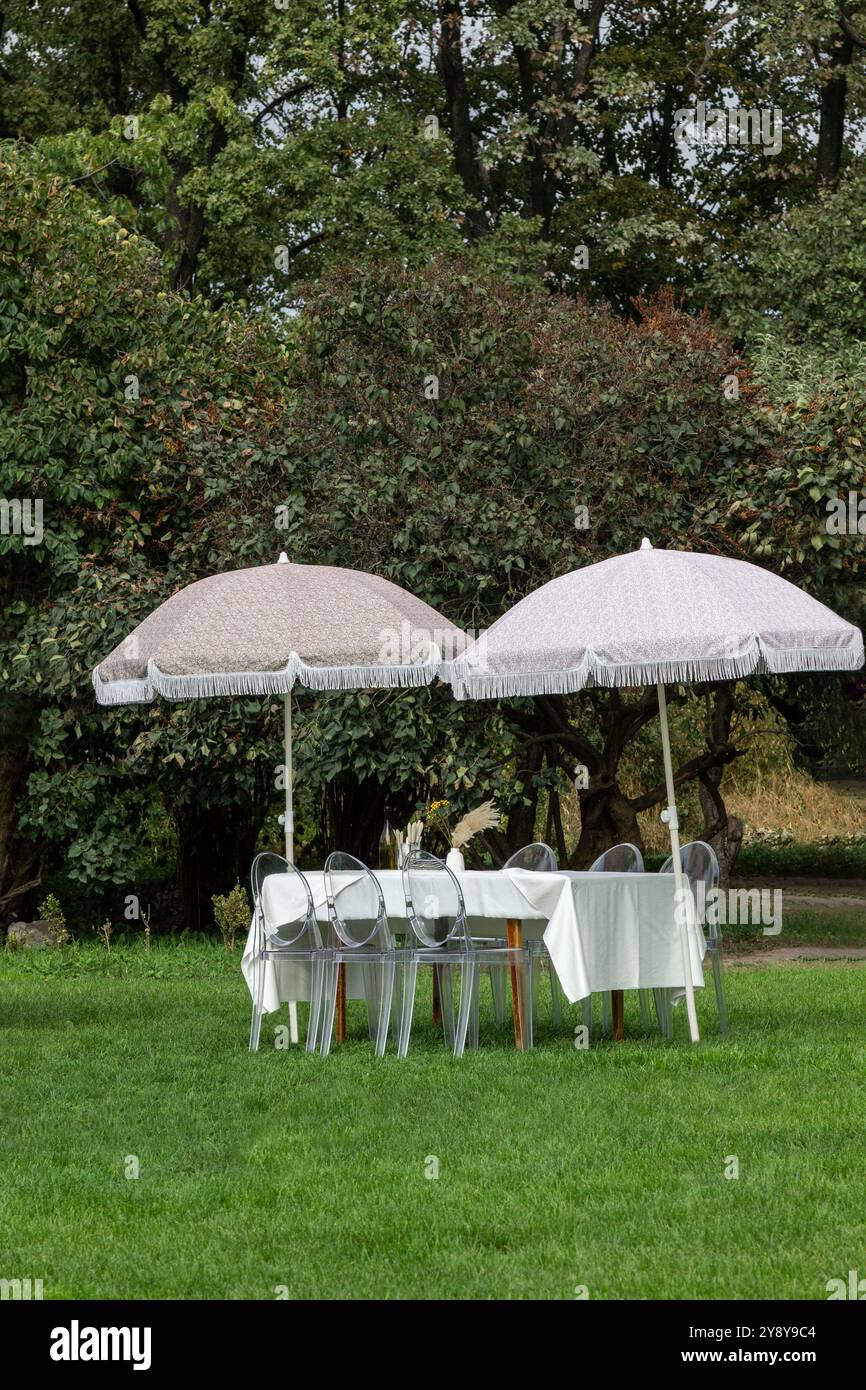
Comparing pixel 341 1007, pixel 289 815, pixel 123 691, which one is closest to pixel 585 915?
pixel 341 1007

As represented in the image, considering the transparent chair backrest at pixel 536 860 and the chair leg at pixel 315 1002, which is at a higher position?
the transparent chair backrest at pixel 536 860

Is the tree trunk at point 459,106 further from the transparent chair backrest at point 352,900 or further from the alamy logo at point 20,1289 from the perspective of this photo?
the alamy logo at point 20,1289

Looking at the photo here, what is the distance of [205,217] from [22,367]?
7.03m

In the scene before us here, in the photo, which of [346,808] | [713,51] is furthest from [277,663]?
[713,51]

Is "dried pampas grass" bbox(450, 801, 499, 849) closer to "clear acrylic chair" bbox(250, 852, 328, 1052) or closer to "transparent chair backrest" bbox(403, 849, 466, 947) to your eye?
"transparent chair backrest" bbox(403, 849, 466, 947)

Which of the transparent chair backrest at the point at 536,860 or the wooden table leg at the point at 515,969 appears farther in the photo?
the transparent chair backrest at the point at 536,860

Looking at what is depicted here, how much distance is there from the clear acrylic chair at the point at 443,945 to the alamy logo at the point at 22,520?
7166mm

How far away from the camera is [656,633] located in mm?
7840

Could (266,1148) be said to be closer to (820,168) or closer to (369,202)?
(369,202)

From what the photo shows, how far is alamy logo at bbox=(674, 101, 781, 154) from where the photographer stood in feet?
69.9

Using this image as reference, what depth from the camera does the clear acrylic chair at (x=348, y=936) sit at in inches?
334

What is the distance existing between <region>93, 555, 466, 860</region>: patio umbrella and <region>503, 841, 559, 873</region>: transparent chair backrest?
4.21 feet

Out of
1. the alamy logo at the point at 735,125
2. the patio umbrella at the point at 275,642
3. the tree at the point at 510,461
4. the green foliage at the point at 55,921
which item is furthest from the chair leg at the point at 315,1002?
the alamy logo at the point at 735,125
